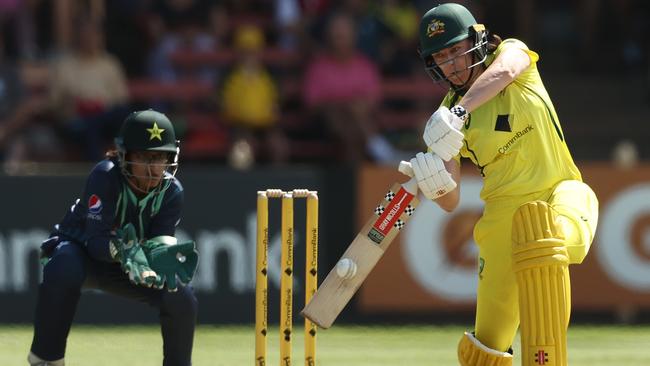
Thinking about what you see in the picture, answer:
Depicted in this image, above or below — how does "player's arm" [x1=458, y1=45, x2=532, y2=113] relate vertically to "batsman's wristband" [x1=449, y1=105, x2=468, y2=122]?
above

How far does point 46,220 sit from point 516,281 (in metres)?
5.10

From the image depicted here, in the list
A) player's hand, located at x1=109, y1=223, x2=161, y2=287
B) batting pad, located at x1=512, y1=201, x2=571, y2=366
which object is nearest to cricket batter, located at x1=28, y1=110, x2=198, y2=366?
player's hand, located at x1=109, y1=223, x2=161, y2=287

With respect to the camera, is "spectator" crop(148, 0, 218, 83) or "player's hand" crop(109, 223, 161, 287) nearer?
"player's hand" crop(109, 223, 161, 287)

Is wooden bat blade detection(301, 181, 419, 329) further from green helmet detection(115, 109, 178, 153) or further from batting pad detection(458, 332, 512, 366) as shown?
green helmet detection(115, 109, 178, 153)

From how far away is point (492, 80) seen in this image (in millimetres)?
5219

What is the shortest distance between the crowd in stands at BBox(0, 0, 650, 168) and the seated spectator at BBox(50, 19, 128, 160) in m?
0.01

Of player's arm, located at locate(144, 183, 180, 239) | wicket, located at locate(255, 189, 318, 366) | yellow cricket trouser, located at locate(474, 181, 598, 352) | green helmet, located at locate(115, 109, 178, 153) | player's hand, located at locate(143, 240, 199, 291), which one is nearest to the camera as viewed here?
yellow cricket trouser, located at locate(474, 181, 598, 352)

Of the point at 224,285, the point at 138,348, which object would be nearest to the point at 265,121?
the point at 224,285

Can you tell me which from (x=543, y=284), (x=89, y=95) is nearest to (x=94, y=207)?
(x=543, y=284)

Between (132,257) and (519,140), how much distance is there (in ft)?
5.49

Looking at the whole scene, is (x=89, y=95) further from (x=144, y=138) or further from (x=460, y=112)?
(x=460, y=112)

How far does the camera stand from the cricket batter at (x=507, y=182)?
4.98 metres

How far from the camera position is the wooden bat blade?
527cm

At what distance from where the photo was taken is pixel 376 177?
9758 mm
